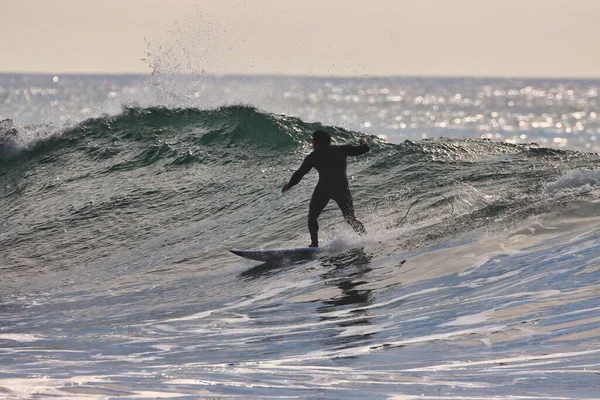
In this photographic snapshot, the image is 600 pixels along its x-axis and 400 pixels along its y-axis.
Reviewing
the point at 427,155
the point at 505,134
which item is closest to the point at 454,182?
the point at 427,155

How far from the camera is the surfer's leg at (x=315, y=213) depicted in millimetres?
11273

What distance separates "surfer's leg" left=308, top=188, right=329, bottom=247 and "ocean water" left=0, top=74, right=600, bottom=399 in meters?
0.28

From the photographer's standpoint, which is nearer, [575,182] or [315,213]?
[315,213]

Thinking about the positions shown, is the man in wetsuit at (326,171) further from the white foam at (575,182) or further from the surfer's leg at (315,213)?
the white foam at (575,182)

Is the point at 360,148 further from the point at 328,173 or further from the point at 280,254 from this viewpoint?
the point at 280,254

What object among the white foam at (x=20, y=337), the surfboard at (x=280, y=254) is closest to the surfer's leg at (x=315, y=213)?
the surfboard at (x=280, y=254)

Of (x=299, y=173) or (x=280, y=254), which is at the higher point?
(x=299, y=173)

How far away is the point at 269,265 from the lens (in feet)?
36.9

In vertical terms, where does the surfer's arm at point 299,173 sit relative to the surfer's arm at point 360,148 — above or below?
below

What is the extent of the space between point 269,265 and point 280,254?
0.19m

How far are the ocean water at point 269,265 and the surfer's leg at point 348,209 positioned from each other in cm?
13

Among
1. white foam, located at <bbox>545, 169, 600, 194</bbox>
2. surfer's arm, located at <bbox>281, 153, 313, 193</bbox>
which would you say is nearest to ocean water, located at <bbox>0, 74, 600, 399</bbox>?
white foam, located at <bbox>545, 169, 600, 194</bbox>

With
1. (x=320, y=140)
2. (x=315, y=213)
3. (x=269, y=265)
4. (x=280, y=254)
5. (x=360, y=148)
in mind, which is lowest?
(x=269, y=265)

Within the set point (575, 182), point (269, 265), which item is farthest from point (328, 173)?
point (575, 182)
